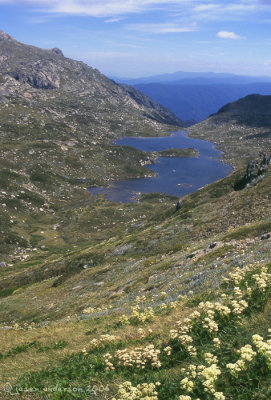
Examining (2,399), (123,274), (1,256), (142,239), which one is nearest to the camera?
(2,399)

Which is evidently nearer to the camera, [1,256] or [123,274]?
[123,274]

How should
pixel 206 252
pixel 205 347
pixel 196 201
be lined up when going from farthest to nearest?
1. pixel 196 201
2. pixel 206 252
3. pixel 205 347

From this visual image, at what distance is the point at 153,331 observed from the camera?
1396cm

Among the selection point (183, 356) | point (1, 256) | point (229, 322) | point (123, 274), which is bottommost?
point (1, 256)

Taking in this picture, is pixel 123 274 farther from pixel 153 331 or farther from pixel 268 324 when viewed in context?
pixel 268 324

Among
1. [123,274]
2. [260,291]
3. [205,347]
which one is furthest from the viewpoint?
[123,274]

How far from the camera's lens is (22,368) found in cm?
1426

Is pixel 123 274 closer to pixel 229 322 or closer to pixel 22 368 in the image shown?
pixel 22 368

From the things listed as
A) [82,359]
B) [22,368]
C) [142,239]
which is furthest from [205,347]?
[142,239]

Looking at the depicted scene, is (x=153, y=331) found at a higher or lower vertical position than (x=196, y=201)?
higher

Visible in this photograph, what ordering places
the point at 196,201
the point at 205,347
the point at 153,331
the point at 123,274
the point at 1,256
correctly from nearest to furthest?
the point at 205,347 → the point at 153,331 → the point at 123,274 → the point at 196,201 → the point at 1,256

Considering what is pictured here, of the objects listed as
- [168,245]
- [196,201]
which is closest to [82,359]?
[168,245]

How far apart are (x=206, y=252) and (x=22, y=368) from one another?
25.0 metres

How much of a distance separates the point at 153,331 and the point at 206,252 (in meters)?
22.8
